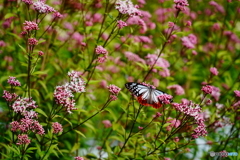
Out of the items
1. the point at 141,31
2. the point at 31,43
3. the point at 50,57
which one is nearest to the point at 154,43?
the point at 141,31

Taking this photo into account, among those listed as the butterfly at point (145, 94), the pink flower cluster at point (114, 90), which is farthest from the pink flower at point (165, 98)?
the pink flower cluster at point (114, 90)

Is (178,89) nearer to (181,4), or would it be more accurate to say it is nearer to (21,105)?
(181,4)

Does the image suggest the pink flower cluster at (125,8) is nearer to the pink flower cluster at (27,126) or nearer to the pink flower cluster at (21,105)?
the pink flower cluster at (21,105)

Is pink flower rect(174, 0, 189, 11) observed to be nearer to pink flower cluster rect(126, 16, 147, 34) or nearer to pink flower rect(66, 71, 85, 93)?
pink flower cluster rect(126, 16, 147, 34)

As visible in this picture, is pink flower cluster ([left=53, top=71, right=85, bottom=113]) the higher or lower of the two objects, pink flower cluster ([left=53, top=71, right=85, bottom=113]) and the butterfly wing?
the lower

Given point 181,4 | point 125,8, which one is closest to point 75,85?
point 125,8

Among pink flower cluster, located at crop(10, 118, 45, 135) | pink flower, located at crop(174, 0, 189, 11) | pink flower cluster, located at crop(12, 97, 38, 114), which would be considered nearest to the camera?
pink flower cluster, located at crop(10, 118, 45, 135)

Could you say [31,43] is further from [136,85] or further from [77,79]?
[136,85]

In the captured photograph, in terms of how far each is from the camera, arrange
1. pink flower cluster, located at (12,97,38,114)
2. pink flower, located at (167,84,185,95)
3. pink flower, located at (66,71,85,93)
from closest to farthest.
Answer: pink flower cluster, located at (12,97,38,114), pink flower, located at (66,71,85,93), pink flower, located at (167,84,185,95)

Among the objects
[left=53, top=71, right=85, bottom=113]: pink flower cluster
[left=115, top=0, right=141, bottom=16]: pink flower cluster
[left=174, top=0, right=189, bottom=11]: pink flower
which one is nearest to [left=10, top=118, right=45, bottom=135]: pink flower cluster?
[left=53, top=71, right=85, bottom=113]: pink flower cluster
